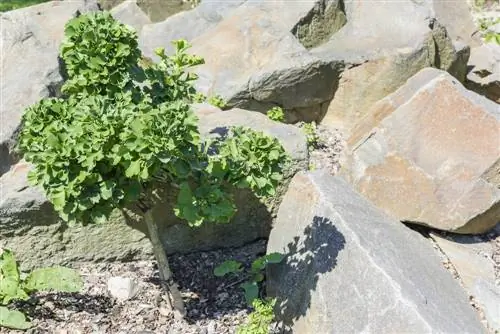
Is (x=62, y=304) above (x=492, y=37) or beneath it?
above

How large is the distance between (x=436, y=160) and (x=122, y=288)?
9.50 feet

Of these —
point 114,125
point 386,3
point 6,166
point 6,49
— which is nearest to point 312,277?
point 114,125

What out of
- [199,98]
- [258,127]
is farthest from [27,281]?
[199,98]

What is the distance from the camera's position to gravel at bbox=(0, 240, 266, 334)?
4.45m

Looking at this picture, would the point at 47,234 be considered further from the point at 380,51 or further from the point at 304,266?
the point at 380,51

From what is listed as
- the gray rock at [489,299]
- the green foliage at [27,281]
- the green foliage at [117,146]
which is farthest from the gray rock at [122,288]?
the gray rock at [489,299]

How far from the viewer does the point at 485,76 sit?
25.9ft

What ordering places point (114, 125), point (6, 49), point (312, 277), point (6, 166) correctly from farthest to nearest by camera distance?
point (6, 49), point (6, 166), point (312, 277), point (114, 125)

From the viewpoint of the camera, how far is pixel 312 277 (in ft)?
13.6

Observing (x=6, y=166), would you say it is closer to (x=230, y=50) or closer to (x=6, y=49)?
(x=6, y=49)

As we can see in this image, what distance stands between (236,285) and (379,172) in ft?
5.47

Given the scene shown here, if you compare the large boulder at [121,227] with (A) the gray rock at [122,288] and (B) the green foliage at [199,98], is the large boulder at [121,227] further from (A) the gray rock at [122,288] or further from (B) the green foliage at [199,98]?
(B) the green foliage at [199,98]

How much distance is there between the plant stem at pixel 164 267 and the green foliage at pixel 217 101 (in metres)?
2.08

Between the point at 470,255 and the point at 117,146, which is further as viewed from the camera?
the point at 470,255
